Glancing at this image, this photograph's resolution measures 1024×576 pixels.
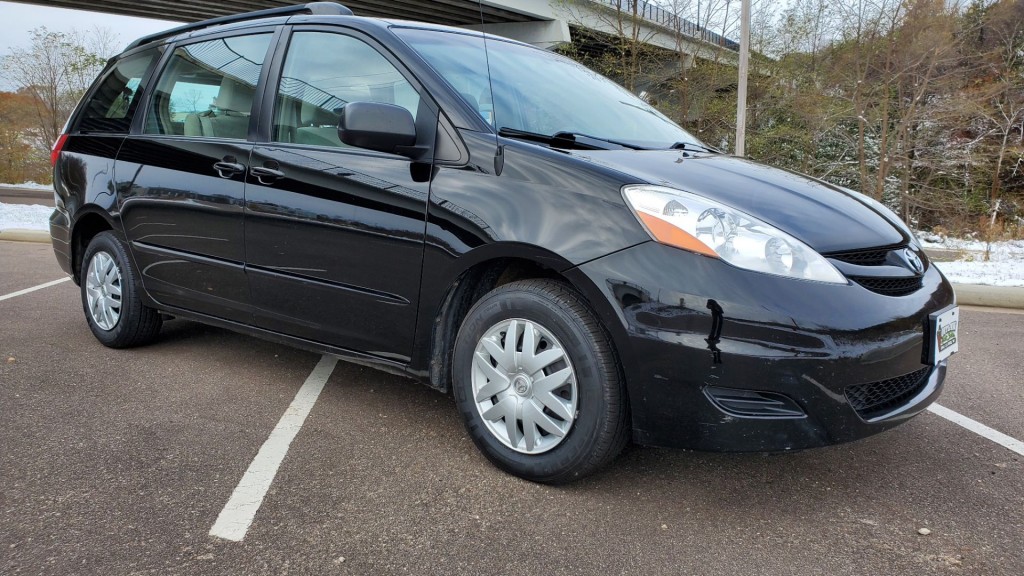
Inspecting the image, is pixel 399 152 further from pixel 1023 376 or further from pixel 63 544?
pixel 1023 376

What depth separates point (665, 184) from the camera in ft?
7.99

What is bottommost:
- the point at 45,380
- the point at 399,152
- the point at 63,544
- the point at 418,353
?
the point at 63,544

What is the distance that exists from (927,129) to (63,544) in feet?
75.5

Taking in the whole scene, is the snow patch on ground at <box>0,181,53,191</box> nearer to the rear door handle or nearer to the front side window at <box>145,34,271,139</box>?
the front side window at <box>145,34,271,139</box>

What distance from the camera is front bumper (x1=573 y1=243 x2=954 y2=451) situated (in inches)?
85.8

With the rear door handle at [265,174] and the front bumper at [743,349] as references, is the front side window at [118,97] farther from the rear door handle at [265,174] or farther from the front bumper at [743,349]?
the front bumper at [743,349]

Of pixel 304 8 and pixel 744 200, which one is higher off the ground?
pixel 304 8

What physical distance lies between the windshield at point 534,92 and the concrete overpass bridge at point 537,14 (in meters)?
16.4

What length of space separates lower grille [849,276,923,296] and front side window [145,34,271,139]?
2643 mm

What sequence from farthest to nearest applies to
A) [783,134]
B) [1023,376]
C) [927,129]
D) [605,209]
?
[783,134]
[927,129]
[1023,376]
[605,209]

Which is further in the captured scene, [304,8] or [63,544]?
[304,8]

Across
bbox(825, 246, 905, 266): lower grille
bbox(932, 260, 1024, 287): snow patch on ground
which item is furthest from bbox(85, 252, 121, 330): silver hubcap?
bbox(932, 260, 1024, 287): snow patch on ground

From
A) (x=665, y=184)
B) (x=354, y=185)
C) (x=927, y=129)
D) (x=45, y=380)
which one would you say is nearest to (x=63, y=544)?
(x=354, y=185)

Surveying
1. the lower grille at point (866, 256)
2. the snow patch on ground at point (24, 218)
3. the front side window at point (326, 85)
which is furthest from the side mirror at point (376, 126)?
the snow patch on ground at point (24, 218)
